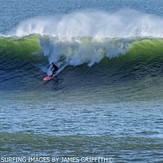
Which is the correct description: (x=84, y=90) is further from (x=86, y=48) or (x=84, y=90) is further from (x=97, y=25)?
(x=97, y=25)

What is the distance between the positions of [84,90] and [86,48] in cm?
383

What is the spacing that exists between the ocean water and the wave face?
3 centimetres

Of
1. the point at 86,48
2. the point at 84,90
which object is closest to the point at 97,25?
the point at 86,48

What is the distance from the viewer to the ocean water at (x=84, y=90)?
14.7 metres

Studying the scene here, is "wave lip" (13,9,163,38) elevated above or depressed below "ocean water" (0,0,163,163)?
above

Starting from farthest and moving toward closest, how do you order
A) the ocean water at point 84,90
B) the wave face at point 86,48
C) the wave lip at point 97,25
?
the wave lip at point 97,25, the wave face at point 86,48, the ocean water at point 84,90

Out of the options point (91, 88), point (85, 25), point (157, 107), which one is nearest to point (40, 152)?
point (157, 107)

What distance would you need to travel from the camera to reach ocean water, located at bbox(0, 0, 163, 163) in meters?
14.7

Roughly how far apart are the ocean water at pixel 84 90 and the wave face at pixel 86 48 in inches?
1.2

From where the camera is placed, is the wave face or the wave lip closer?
the wave face

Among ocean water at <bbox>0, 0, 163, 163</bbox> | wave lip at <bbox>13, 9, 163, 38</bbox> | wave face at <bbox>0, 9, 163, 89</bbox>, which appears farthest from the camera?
wave lip at <bbox>13, 9, 163, 38</bbox>

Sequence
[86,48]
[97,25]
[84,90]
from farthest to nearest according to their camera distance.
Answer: [97,25]
[86,48]
[84,90]

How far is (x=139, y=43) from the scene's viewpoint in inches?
1021

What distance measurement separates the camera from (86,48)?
24875 mm
